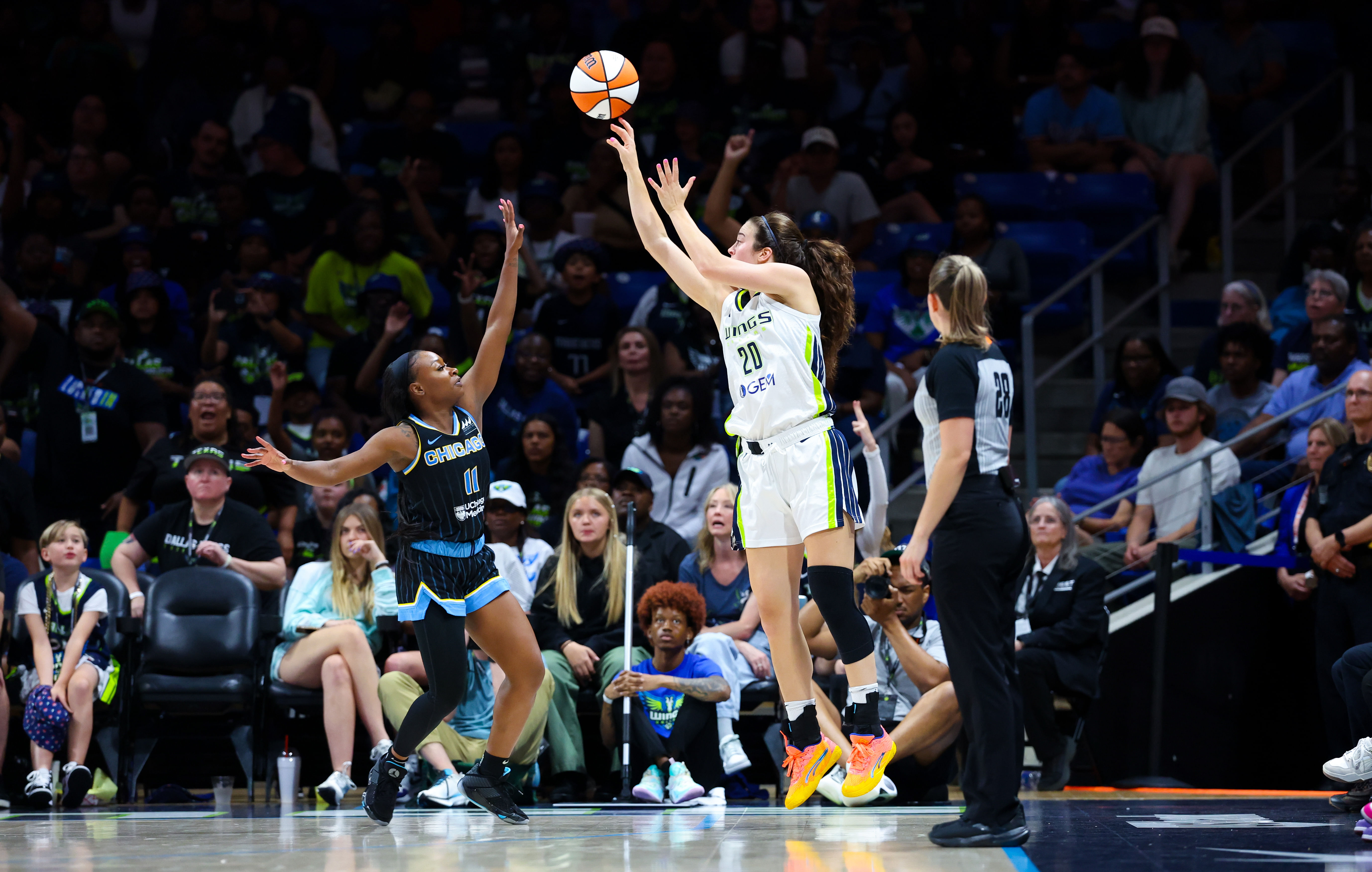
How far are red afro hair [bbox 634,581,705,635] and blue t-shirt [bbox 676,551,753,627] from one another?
51 cm

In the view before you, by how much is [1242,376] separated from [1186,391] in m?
0.87

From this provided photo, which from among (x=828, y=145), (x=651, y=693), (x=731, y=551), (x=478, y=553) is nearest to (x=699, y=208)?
(x=828, y=145)

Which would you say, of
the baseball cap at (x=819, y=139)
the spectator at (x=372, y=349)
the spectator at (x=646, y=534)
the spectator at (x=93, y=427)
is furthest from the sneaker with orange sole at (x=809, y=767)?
the baseball cap at (x=819, y=139)

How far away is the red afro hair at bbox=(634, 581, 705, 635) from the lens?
8031 millimetres

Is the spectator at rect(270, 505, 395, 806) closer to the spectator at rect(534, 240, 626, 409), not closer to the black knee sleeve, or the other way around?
the spectator at rect(534, 240, 626, 409)

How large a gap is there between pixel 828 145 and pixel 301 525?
5.31m

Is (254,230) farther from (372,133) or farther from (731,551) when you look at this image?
(731,551)

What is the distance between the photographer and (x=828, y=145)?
1197 cm

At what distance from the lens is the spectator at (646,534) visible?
8805mm

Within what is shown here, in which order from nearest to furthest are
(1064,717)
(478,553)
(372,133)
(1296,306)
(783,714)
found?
1. (478,553)
2. (783,714)
3. (1064,717)
4. (1296,306)
5. (372,133)

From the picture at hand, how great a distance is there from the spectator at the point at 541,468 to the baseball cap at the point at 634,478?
22.7 inches

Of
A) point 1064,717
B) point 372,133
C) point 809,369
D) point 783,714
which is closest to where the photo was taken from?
point 809,369

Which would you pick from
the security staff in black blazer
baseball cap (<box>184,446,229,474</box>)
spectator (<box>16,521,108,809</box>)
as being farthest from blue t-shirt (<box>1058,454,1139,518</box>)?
spectator (<box>16,521,108,809</box>)

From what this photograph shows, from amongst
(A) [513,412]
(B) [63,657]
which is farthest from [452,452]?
(A) [513,412]
